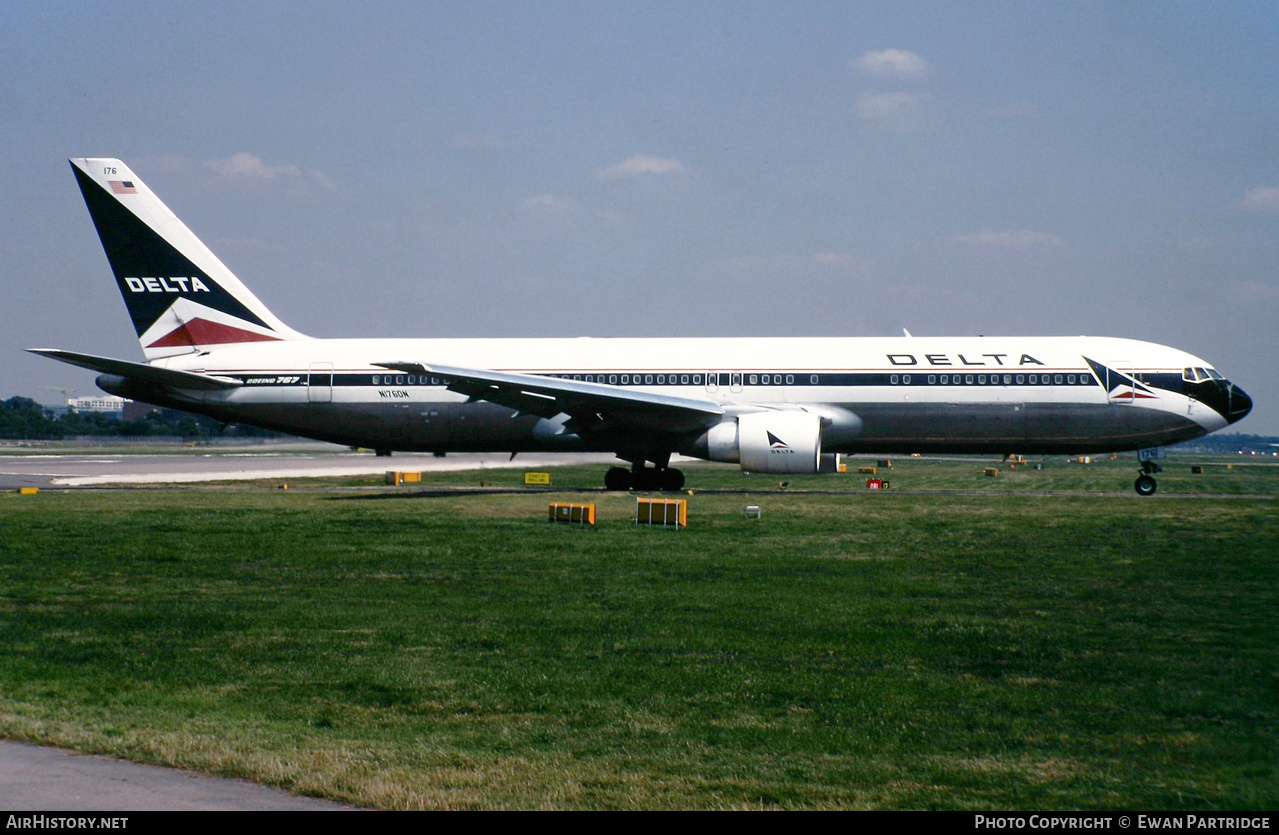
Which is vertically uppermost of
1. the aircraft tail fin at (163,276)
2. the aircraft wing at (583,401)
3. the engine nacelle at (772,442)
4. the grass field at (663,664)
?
the aircraft tail fin at (163,276)

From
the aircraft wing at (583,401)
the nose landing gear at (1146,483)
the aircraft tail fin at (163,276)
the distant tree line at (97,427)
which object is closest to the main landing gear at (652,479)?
the aircraft wing at (583,401)

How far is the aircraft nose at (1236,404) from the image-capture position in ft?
100

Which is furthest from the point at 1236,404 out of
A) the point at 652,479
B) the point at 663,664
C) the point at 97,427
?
the point at 97,427

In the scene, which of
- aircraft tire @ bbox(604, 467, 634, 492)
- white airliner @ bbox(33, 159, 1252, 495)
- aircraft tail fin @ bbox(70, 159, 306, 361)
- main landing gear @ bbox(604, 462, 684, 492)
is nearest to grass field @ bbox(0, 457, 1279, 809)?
white airliner @ bbox(33, 159, 1252, 495)

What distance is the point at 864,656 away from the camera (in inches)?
384

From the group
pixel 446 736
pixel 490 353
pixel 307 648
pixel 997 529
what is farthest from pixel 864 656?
pixel 490 353

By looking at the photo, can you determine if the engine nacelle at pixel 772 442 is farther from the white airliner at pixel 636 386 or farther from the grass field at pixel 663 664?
the grass field at pixel 663 664

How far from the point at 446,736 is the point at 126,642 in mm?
4707

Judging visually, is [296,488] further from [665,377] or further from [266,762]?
[266,762]

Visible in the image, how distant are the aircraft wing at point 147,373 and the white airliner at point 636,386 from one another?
6cm

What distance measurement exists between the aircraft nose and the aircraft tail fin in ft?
89.0

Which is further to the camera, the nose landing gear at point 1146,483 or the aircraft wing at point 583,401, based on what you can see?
the nose landing gear at point 1146,483

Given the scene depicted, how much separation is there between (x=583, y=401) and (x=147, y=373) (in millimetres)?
12350

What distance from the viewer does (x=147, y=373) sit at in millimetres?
30578
